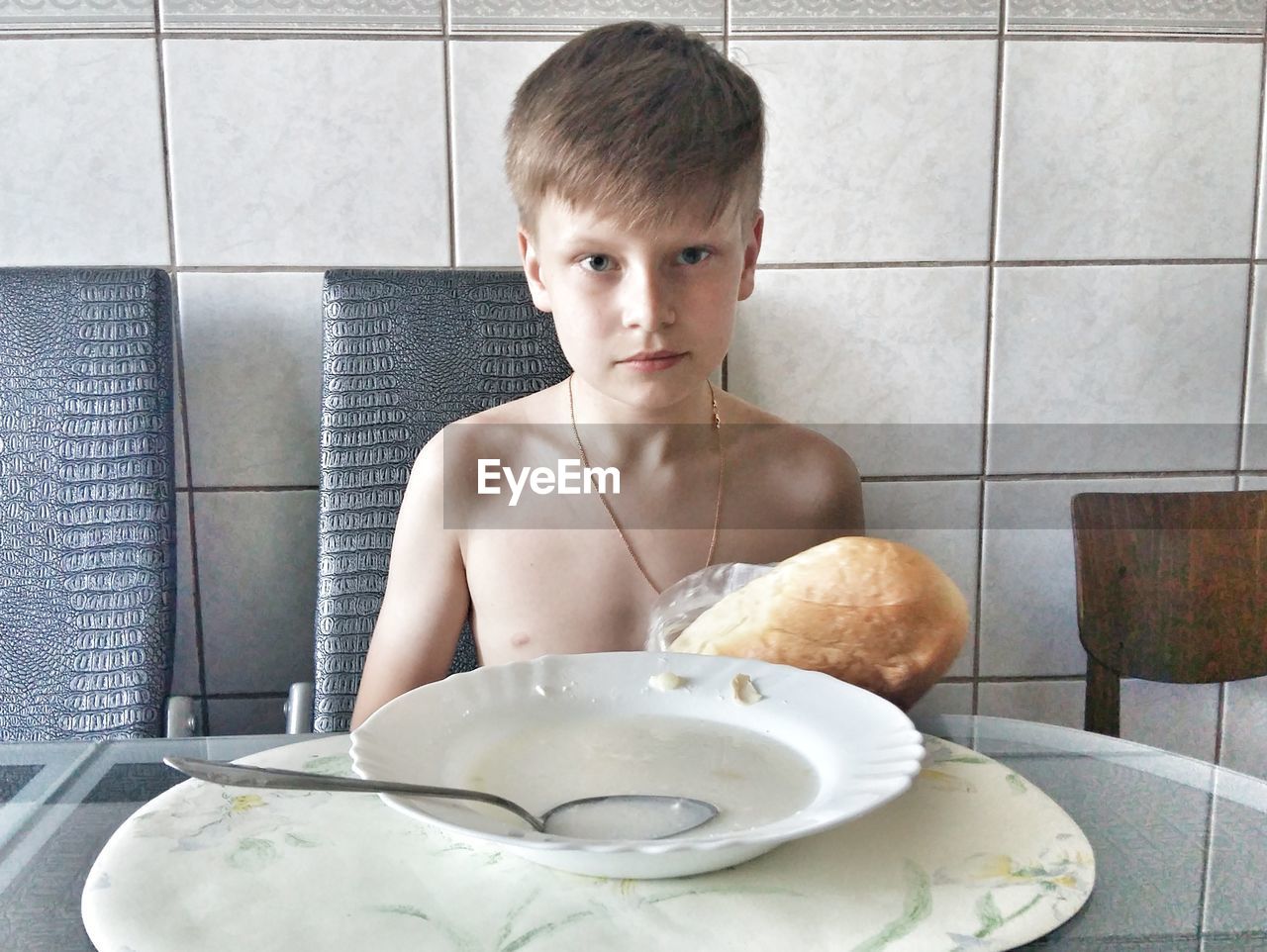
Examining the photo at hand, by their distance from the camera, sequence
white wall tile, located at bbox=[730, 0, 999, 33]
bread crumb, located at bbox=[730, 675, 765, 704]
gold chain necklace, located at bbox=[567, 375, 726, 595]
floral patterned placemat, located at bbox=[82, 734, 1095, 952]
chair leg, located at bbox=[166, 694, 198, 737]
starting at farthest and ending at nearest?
white wall tile, located at bbox=[730, 0, 999, 33] < chair leg, located at bbox=[166, 694, 198, 737] < gold chain necklace, located at bbox=[567, 375, 726, 595] < bread crumb, located at bbox=[730, 675, 765, 704] < floral patterned placemat, located at bbox=[82, 734, 1095, 952]

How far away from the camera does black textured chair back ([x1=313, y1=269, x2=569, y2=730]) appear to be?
1.09 meters

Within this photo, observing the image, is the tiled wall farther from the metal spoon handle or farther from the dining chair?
the metal spoon handle

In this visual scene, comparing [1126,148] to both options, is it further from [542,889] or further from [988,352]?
[542,889]

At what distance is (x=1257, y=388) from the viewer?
1.36 meters

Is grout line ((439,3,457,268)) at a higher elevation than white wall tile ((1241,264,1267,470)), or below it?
higher

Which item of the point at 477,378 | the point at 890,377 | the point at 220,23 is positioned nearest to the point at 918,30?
the point at 890,377

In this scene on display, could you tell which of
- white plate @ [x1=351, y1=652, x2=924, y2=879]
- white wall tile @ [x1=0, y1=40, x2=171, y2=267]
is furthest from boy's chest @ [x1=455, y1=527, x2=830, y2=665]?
white wall tile @ [x1=0, y1=40, x2=171, y2=267]

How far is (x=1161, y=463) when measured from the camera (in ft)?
4.48

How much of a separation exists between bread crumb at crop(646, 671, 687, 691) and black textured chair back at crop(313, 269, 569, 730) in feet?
1.71

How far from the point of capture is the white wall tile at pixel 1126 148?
1.26 metres

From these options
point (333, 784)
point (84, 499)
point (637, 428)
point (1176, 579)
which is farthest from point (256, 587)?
point (1176, 579)

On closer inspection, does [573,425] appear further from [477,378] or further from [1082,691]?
[1082,691]

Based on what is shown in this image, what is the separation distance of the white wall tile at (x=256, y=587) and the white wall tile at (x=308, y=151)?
0.99ft

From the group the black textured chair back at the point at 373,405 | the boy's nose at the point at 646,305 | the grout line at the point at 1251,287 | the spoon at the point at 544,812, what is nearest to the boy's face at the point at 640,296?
the boy's nose at the point at 646,305
